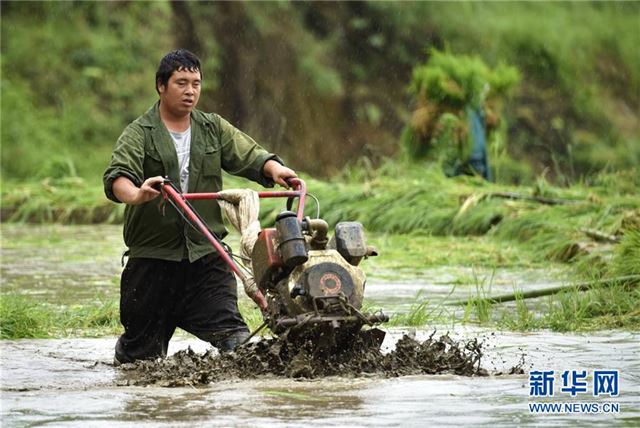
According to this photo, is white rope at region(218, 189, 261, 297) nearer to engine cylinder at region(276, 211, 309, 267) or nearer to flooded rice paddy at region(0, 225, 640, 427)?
engine cylinder at region(276, 211, 309, 267)

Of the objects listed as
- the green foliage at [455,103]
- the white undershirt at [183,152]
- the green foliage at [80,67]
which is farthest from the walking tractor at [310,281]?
the green foliage at [80,67]

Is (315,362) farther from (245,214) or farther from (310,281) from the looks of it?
(245,214)

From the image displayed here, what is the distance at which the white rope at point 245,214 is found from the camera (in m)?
6.20

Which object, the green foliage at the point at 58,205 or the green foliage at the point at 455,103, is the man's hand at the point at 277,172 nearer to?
the green foliage at the point at 455,103

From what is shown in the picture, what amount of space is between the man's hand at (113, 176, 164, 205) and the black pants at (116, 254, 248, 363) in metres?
0.56

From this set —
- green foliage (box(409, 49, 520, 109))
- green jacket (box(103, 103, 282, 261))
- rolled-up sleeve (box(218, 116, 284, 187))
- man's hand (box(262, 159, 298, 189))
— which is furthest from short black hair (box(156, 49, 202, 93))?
green foliage (box(409, 49, 520, 109))

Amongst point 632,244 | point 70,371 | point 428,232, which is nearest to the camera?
point 70,371

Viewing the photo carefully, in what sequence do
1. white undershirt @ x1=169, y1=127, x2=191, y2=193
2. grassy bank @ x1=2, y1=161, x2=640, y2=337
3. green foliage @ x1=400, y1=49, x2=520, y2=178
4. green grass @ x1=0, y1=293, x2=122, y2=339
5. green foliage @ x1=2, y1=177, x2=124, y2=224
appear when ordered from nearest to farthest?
1. white undershirt @ x1=169, y1=127, x2=191, y2=193
2. green grass @ x1=0, y1=293, x2=122, y2=339
3. grassy bank @ x1=2, y1=161, x2=640, y2=337
4. green foliage @ x1=400, y1=49, x2=520, y2=178
5. green foliage @ x1=2, y1=177, x2=124, y2=224

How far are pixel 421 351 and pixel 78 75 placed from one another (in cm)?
1408

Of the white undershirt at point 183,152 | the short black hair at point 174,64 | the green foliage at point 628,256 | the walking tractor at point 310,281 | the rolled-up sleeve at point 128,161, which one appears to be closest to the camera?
the walking tractor at point 310,281

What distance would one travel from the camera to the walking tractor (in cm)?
570

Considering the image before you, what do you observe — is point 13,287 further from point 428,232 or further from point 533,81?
point 533,81

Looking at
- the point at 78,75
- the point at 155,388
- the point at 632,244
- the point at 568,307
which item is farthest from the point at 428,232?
the point at 78,75

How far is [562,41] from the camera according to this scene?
74.8 ft
